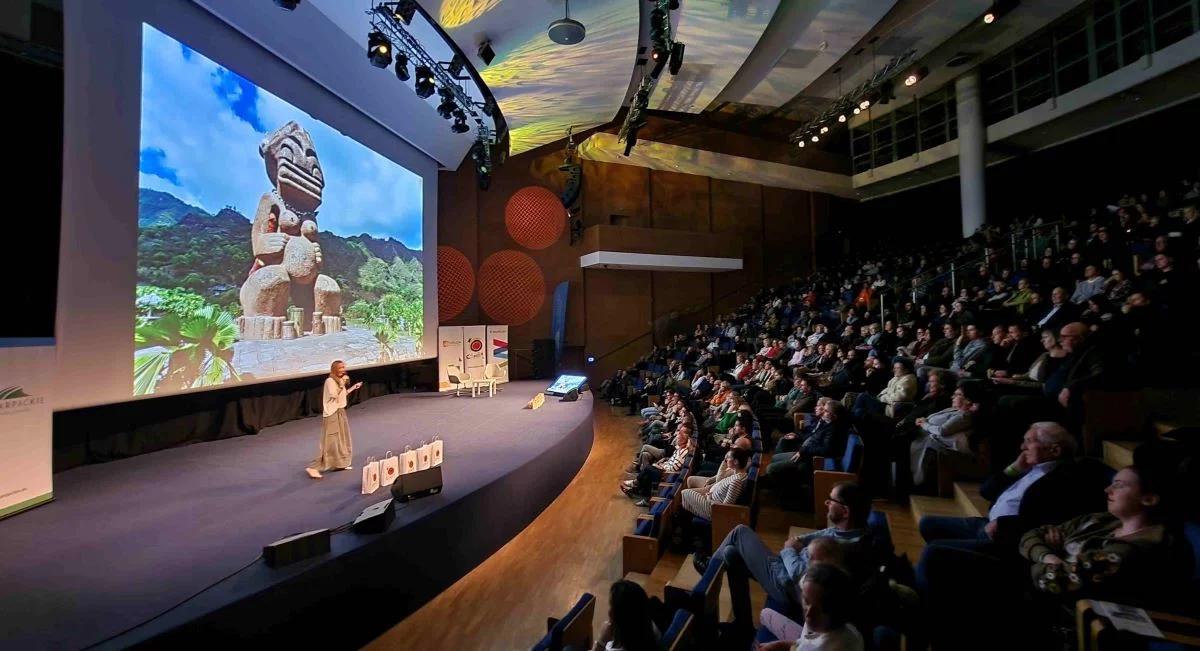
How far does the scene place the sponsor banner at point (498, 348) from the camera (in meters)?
11.4

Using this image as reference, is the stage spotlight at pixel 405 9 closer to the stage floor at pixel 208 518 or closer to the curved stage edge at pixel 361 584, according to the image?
the stage floor at pixel 208 518

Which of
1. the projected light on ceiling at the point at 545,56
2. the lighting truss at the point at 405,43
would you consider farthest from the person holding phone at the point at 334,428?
the projected light on ceiling at the point at 545,56

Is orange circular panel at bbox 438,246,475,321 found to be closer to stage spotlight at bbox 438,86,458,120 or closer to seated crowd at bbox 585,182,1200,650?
stage spotlight at bbox 438,86,458,120

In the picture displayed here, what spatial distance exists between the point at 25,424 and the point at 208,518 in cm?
167

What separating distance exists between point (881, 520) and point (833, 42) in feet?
30.4

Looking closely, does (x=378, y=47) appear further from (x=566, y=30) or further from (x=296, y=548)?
(x=296, y=548)

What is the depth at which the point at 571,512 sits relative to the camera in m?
4.98

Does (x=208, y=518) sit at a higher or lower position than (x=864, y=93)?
lower

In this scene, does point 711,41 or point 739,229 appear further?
→ point 739,229

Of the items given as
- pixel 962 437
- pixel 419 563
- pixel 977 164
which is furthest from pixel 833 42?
pixel 419 563

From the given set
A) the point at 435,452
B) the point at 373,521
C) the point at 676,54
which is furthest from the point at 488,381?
the point at 373,521

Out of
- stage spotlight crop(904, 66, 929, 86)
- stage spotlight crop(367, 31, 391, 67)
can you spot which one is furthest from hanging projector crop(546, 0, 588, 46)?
stage spotlight crop(904, 66, 929, 86)

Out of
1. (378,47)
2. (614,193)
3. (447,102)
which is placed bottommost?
(378,47)

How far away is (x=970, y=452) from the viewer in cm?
349
